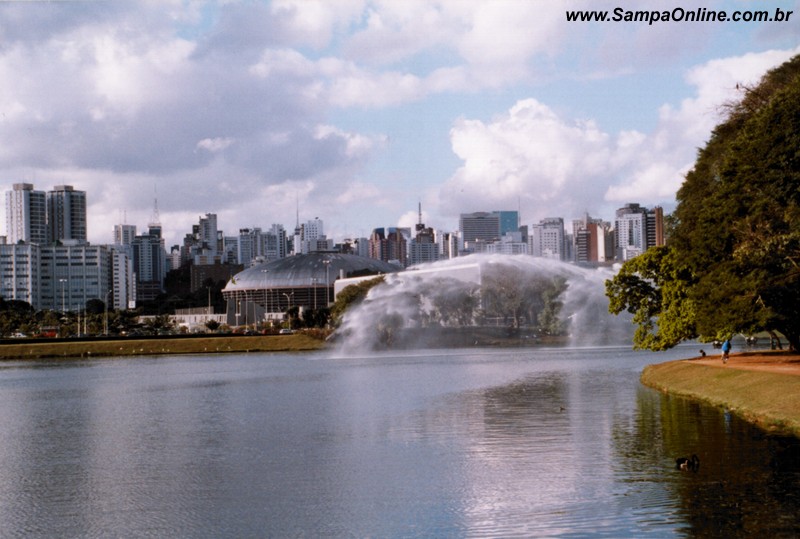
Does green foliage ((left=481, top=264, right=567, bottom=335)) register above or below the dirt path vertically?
above

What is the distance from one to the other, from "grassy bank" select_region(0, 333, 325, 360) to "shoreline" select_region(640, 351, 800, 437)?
91.0 m

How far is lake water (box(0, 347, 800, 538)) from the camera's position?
25.2 meters

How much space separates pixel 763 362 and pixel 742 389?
12.2m

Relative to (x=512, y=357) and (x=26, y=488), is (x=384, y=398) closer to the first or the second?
(x=26, y=488)

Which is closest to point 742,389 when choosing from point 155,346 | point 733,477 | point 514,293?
point 733,477

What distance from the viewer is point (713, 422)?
138 feet

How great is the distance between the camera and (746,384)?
49688 millimetres

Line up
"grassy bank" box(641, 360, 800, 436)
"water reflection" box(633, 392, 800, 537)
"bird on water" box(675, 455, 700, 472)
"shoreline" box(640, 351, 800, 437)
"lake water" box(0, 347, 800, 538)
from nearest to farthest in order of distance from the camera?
"water reflection" box(633, 392, 800, 537)
"lake water" box(0, 347, 800, 538)
"bird on water" box(675, 455, 700, 472)
"grassy bank" box(641, 360, 800, 436)
"shoreline" box(640, 351, 800, 437)

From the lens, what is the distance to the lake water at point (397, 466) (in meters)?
25.2

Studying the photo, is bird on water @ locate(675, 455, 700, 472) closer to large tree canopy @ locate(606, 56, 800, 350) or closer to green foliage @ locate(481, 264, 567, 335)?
large tree canopy @ locate(606, 56, 800, 350)

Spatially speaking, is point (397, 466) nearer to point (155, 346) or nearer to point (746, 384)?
point (746, 384)

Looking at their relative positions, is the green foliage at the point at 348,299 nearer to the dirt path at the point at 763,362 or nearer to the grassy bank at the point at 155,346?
the grassy bank at the point at 155,346

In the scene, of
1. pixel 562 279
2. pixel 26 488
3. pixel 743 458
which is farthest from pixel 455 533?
pixel 562 279

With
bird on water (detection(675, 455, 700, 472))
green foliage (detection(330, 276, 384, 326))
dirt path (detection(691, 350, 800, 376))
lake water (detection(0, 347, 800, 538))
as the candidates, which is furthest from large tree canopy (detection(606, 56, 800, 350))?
green foliage (detection(330, 276, 384, 326))
